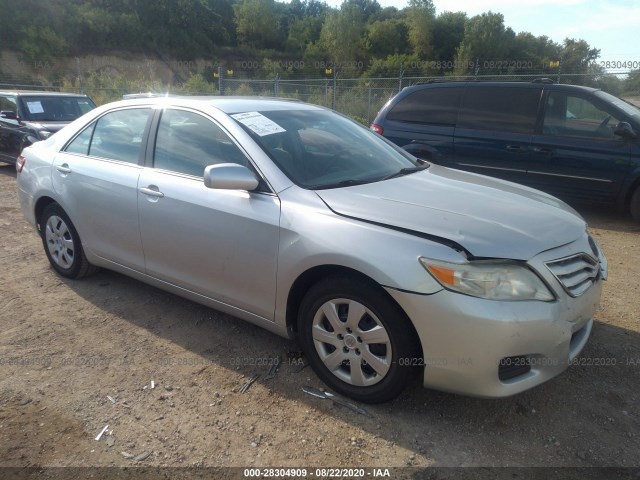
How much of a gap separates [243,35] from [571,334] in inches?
2848

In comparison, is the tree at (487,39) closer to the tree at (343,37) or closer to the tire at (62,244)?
the tree at (343,37)

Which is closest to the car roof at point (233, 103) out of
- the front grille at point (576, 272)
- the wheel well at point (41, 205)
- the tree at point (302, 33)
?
the wheel well at point (41, 205)

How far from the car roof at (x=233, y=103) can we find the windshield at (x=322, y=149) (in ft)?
0.26

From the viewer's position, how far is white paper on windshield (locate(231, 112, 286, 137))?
3.08m

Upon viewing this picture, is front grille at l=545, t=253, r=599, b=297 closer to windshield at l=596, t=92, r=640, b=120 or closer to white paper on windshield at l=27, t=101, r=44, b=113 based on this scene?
windshield at l=596, t=92, r=640, b=120

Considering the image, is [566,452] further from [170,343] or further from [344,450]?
[170,343]

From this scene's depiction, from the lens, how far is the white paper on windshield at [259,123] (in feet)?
10.1

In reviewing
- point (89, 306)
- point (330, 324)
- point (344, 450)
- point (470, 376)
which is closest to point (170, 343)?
point (89, 306)

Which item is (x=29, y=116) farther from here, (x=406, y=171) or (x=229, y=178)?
(x=406, y=171)

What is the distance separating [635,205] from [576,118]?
53.1 inches

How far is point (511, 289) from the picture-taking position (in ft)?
7.26

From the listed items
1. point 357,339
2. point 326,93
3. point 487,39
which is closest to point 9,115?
point 357,339

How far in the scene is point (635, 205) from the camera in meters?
6.07

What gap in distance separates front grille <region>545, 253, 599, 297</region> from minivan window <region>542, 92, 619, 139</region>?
4.37 meters
